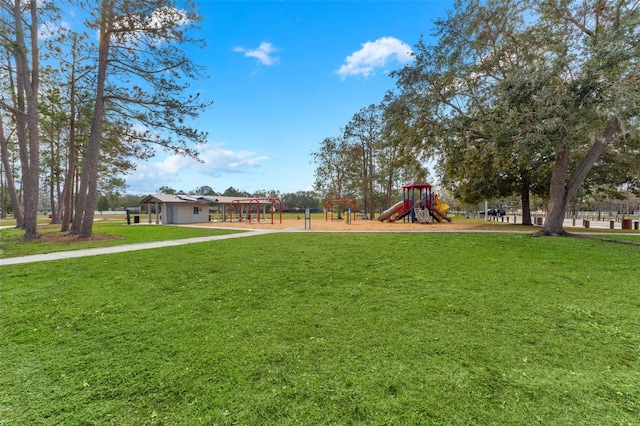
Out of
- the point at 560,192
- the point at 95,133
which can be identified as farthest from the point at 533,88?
the point at 95,133

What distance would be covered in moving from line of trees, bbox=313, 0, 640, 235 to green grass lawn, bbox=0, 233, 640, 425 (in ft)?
17.4

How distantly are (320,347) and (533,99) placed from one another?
10.7 m

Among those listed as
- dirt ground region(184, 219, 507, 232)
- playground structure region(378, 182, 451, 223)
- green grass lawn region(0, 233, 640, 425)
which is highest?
playground structure region(378, 182, 451, 223)

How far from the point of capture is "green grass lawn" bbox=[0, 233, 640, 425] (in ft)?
7.16

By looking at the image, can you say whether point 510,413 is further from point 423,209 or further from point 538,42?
point 423,209

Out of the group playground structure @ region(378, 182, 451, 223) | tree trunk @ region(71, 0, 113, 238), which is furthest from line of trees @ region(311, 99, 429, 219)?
tree trunk @ region(71, 0, 113, 238)

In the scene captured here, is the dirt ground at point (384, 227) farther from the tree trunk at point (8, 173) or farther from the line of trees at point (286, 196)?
the line of trees at point (286, 196)

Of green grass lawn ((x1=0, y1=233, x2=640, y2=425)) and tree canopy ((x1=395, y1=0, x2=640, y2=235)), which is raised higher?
tree canopy ((x1=395, y1=0, x2=640, y2=235))

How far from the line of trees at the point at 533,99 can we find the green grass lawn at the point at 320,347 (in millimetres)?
5298

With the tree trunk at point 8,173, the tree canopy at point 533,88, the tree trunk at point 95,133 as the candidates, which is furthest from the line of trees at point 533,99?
the tree trunk at point 8,173

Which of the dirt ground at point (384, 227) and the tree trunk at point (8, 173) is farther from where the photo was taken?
the tree trunk at point (8, 173)

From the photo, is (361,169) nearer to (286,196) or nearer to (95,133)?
(95,133)

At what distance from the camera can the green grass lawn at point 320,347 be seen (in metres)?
2.18

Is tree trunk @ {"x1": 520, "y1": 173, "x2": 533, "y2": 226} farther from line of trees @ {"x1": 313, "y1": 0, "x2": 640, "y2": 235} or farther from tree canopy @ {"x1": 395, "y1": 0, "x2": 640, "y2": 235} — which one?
tree canopy @ {"x1": 395, "y1": 0, "x2": 640, "y2": 235}
